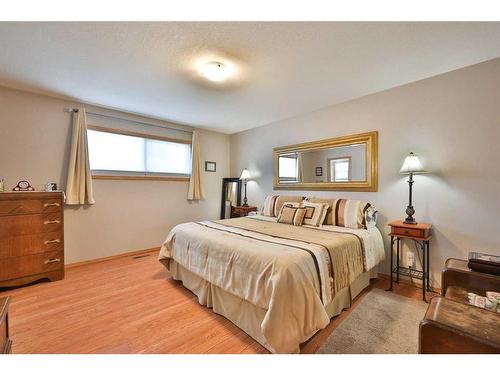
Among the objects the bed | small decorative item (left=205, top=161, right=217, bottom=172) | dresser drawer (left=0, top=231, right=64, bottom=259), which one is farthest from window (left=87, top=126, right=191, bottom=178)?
the bed

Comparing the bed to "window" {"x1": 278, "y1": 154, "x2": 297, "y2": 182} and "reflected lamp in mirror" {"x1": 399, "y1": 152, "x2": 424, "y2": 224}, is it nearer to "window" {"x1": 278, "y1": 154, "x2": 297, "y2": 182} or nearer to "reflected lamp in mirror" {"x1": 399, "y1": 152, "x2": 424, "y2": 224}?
"reflected lamp in mirror" {"x1": 399, "y1": 152, "x2": 424, "y2": 224}

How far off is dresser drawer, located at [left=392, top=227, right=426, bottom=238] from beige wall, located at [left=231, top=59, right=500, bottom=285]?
37cm

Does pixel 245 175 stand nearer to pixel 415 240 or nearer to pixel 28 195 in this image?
pixel 415 240

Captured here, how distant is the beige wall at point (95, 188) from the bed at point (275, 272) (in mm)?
1403

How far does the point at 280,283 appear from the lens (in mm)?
1403

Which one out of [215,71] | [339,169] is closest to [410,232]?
[339,169]

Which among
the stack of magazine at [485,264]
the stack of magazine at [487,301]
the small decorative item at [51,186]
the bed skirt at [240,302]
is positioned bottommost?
the bed skirt at [240,302]

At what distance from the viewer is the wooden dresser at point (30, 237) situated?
2.38 m

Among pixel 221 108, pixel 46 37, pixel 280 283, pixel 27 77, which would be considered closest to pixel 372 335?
pixel 280 283

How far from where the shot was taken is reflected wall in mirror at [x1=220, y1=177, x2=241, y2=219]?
479cm

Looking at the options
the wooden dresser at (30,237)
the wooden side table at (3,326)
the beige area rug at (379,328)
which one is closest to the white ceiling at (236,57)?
the wooden dresser at (30,237)

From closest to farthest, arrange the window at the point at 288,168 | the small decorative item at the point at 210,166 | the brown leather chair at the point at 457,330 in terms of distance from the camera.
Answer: the brown leather chair at the point at 457,330 < the window at the point at 288,168 < the small decorative item at the point at 210,166

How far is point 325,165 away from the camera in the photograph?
3342 mm

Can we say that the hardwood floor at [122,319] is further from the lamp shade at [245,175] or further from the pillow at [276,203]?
the lamp shade at [245,175]
